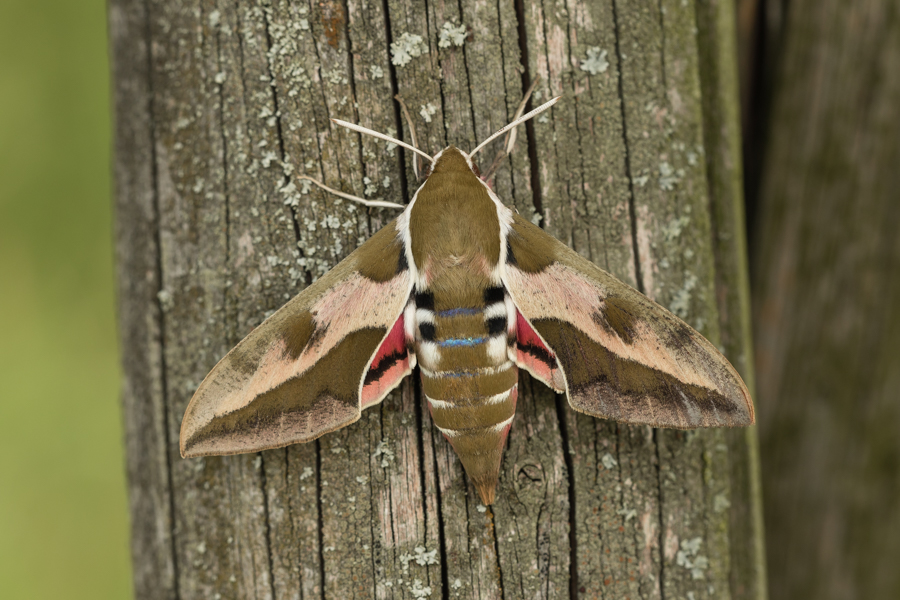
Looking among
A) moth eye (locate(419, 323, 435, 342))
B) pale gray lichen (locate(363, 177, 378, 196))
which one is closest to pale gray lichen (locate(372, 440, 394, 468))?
moth eye (locate(419, 323, 435, 342))

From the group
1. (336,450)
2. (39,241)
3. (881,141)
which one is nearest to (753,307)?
(881,141)

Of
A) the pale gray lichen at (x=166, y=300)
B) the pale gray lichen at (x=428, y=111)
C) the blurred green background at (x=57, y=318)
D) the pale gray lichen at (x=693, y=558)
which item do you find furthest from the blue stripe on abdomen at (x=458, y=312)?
the blurred green background at (x=57, y=318)

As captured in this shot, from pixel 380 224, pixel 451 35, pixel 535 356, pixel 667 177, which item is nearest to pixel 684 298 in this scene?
pixel 667 177

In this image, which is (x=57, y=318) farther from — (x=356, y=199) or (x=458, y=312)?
(x=458, y=312)

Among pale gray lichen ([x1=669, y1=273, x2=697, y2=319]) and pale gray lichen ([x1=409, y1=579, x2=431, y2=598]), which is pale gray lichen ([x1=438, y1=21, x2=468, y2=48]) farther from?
pale gray lichen ([x1=409, y1=579, x2=431, y2=598])

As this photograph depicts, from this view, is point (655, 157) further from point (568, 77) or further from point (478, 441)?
point (478, 441)

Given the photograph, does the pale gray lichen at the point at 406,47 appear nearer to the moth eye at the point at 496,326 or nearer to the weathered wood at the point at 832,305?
the moth eye at the point at 496,326

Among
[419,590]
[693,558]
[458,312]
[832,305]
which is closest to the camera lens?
[458,312]
